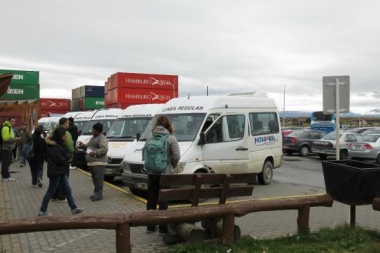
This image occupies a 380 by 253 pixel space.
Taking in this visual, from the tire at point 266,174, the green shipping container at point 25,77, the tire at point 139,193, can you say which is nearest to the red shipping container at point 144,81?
the green shipping container at point 25,77

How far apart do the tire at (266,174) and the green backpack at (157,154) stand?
6293mm

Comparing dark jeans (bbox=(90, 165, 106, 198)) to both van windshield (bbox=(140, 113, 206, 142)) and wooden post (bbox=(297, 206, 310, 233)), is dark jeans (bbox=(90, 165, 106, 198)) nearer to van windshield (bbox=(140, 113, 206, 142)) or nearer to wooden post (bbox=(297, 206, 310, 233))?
van windshield (bbox=(140, 113, 206, 142))

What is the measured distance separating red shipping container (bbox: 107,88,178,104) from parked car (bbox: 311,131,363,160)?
25.3ft

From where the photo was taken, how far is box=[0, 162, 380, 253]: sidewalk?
20.6 feet

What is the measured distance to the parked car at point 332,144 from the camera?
22219 mm

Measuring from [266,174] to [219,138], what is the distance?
8.84ft

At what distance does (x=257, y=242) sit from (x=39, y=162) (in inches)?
281

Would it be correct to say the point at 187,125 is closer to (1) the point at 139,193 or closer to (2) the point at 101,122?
(1) the point at 139,193

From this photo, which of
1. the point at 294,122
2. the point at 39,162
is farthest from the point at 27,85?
the point at 294,122

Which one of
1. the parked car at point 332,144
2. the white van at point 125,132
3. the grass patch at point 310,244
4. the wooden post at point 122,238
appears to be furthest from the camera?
the parked car at point 332,144

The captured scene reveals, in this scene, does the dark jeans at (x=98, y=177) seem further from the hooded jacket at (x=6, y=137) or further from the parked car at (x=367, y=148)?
the parked car at (x=367, y=148)

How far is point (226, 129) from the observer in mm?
11234

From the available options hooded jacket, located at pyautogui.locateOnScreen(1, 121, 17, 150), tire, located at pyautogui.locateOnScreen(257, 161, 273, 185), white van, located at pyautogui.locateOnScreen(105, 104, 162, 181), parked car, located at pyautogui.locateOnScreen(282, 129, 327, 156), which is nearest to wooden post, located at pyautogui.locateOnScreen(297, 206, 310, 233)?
tire, located at pyautogui.locateOnScreen(257, 161, 273, 185)

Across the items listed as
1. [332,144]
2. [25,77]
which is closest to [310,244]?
[332,144]
